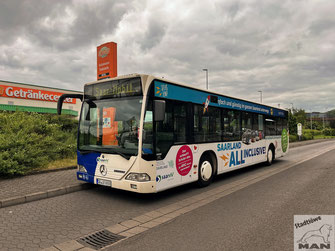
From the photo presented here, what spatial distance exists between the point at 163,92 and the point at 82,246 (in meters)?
3.61

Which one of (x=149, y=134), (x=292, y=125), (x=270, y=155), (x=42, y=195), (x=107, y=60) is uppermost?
(x=107, y=60)

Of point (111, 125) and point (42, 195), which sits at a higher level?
point (111, 125)

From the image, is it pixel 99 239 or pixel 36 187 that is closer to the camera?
pixel 99 239

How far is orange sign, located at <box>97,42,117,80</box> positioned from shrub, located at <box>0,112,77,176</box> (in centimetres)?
431

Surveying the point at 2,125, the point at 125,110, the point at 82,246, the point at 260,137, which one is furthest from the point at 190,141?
the point at 2,125

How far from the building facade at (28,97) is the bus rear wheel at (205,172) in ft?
60.5

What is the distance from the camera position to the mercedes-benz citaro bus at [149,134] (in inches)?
212

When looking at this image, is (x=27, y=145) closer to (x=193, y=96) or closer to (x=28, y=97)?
(x=193, y=96)

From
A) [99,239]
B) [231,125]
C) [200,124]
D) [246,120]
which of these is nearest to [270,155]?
[246,120]

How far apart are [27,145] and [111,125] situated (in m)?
4.71

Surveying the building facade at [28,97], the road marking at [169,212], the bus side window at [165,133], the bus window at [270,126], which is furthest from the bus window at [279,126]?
the building facade at [28,97]

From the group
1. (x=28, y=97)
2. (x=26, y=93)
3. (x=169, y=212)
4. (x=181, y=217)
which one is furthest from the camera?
(x=28, y=97)

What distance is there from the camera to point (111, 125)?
588 cm

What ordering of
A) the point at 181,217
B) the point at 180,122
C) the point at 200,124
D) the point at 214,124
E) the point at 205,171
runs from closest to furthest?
the point at 181,217 < the point at 180,122 < the point at 200,124 < the point at 205,171 < the point at 214,124
